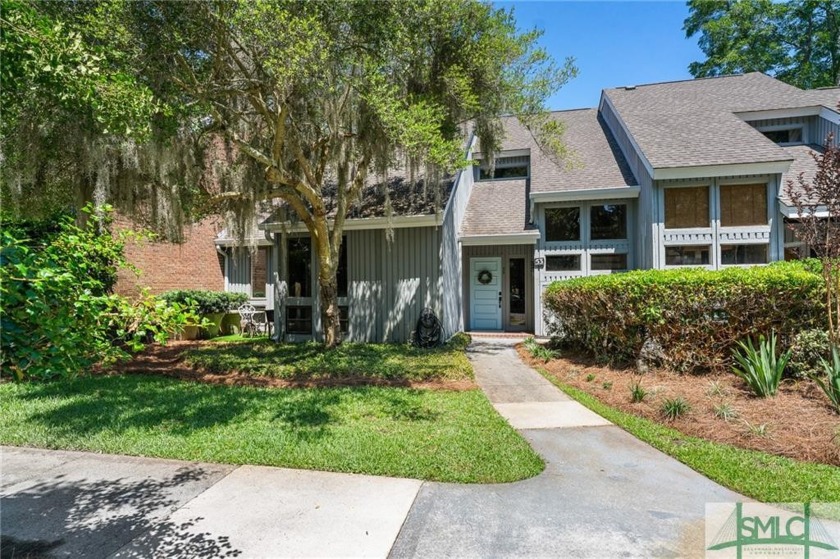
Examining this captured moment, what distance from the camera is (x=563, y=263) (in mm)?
11797

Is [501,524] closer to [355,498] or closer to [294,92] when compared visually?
[355,498]

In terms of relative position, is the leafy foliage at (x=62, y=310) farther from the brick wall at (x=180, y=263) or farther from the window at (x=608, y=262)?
the window at (x=608, y=262)

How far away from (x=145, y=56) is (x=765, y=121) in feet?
49.5

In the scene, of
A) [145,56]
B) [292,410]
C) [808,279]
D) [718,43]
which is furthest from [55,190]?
[718,43]

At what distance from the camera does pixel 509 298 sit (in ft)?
42.8

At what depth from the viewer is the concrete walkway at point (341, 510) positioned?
280 cm

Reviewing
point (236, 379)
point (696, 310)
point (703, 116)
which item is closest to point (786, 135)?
point (703, 116)

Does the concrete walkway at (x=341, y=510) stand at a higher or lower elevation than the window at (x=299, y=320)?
lower

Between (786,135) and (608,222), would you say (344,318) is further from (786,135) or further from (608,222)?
(786,135)

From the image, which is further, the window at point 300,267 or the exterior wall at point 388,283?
the window at point 300,267

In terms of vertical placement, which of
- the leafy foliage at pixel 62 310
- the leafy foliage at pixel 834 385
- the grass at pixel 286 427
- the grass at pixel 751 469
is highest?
the leafy foliage at pixel 62 310

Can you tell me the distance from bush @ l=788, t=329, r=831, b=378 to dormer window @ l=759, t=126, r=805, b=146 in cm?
900

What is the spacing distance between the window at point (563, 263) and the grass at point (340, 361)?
10.8ft

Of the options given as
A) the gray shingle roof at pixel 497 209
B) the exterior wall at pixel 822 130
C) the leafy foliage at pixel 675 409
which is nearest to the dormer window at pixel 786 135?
the exterior wall at pixel 822 130
